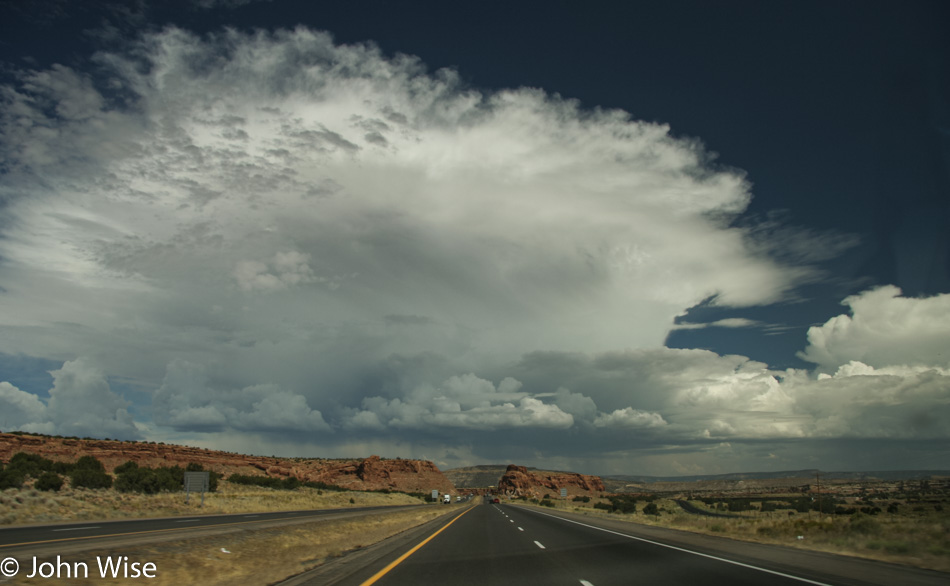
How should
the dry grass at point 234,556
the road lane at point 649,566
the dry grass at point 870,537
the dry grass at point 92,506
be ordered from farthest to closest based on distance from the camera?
the dry grass at point 92,506
the dry grass at point 870,537
the dry grass at point 234,556
the road lane at point 649,566

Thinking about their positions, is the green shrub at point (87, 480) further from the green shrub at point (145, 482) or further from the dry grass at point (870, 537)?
the dry grass at point (870, 537)

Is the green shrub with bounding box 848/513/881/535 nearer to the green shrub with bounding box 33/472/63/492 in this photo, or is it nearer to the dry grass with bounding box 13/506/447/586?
the dry grass with bounding box 13/506/447/586

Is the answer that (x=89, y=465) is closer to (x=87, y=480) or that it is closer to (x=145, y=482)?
(x=145, y=482)

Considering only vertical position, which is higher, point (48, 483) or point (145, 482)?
point (48, 483)

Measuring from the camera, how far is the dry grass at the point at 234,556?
11.7 m

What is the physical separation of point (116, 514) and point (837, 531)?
38.7m

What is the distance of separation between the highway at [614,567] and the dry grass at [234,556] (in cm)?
155

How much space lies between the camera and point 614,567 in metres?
12.7

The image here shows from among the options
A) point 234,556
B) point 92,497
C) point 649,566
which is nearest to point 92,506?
point 92,497

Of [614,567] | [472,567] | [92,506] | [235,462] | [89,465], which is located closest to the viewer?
[614,567]

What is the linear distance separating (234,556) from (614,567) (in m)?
9.79

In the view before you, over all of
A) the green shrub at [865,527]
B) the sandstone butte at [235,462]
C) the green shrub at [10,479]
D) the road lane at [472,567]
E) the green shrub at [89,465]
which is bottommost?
the sandstone butte at [235,462]

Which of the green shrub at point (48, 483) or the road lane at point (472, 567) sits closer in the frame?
the road lane at point (472, 567)

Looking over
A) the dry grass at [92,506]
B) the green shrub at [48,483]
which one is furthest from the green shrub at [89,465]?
the green shrub at [48,483]
